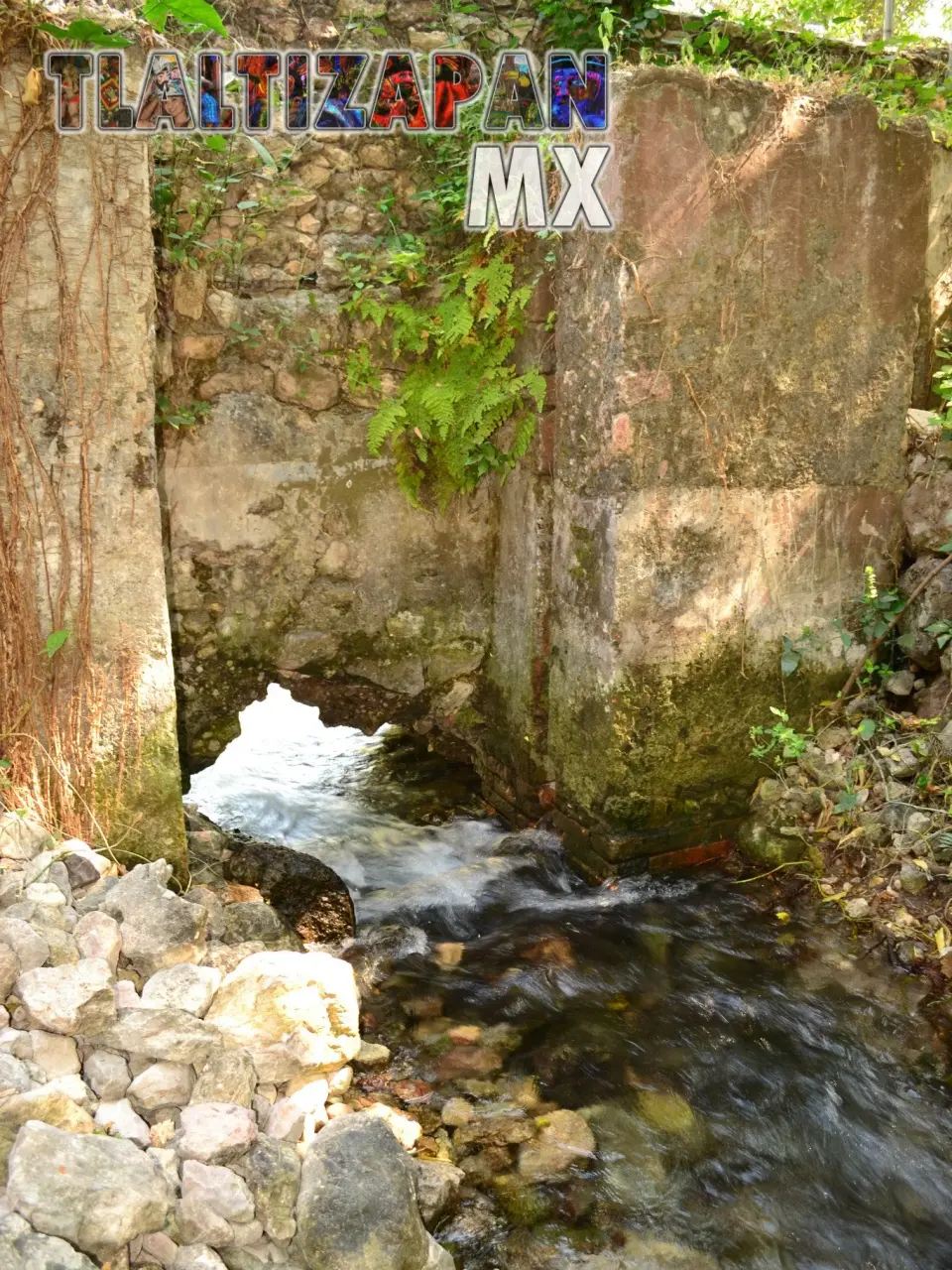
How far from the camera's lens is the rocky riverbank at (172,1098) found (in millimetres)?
2203

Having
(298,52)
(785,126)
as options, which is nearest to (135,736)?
(298,52)

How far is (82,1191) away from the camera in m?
2.16

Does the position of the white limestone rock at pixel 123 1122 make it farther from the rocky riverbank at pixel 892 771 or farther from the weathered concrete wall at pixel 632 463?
the rocky riverbank at pixel 892 771

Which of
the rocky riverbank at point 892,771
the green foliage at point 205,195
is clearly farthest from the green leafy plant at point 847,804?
the green foliage at point 205,195

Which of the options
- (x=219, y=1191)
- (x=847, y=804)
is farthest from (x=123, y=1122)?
(x=847, y=804)

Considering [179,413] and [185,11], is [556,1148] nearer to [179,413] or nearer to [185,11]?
[179,413]

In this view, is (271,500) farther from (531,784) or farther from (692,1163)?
(692,1163)

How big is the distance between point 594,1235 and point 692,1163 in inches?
17.9

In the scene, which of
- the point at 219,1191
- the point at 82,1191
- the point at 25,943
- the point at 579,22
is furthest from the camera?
the point at 579,22

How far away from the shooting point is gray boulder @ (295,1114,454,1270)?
2326mm

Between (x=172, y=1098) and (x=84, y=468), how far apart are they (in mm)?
2144

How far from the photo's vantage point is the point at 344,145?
467cm

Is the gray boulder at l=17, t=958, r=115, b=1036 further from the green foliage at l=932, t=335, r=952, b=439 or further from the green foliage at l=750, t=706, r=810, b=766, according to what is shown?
the green foliage at l=932, t=335, r=952, b=439

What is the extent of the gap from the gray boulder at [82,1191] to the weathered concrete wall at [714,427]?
269cm
